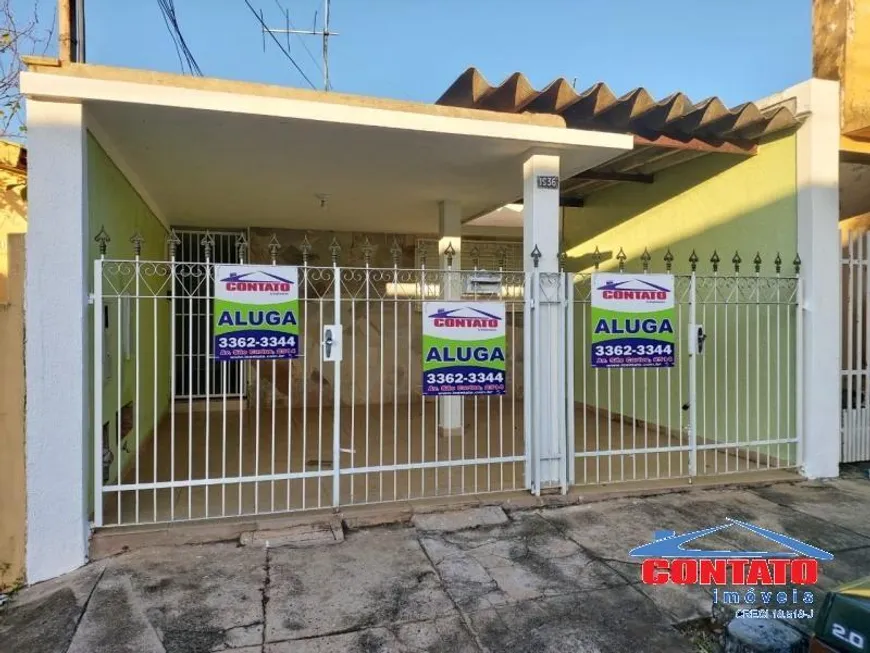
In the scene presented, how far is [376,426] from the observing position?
8047 millimetres

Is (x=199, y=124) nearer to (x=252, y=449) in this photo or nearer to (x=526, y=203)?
(x=526, y=203)

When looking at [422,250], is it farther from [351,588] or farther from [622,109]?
[351,588]

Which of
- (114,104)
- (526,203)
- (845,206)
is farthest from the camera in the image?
(845,206)

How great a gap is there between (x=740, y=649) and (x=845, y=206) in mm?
7734

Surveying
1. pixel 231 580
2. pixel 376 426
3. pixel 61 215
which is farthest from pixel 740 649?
pixel 376 426

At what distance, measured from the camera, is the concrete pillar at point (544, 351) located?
15.8 ft

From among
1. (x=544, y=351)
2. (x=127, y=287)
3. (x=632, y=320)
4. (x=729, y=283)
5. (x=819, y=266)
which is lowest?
(x=544, y=351)

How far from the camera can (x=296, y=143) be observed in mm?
4750

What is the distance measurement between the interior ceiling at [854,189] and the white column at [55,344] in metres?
7.68

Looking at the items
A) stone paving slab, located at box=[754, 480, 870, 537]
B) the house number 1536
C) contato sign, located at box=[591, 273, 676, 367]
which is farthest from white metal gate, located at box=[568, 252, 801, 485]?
the house number 1536

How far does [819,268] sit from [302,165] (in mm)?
5177

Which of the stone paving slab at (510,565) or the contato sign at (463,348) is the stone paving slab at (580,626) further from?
the contato sign at (463,348)

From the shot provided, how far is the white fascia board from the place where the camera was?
11.8 ft

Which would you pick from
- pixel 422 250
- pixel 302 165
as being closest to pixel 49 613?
pixel 302 165
